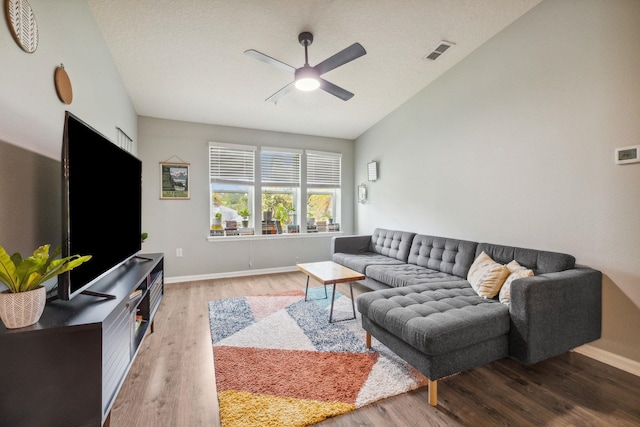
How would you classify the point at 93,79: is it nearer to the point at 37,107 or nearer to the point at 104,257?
the point at 37,107

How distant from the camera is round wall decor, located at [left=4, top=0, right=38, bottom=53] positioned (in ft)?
4.27

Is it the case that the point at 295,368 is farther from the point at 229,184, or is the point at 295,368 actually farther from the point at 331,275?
the point at 229,184

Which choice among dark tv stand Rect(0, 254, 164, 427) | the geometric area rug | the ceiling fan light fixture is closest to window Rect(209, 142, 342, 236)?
the geometric area rug

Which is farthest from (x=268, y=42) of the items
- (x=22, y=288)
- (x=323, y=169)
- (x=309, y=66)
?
Result: (x=323, y=169)

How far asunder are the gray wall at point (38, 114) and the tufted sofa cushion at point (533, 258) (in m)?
3.49

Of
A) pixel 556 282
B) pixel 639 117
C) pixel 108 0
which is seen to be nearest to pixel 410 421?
pixel 556 282

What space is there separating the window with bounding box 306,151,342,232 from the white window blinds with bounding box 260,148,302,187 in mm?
252

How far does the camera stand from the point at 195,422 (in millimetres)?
1546

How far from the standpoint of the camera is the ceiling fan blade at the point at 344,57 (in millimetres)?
2207

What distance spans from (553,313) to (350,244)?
277 centimetres

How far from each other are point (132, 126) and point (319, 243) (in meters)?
3.36

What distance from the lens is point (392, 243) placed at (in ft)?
13.6

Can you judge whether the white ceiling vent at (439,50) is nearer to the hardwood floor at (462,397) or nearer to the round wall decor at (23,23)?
the hardwood floor at (462,397)

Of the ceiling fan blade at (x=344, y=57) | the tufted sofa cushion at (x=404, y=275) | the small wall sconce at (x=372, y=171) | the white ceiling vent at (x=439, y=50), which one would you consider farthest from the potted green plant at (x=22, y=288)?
the small wall sconce at (x=372, y=171)
